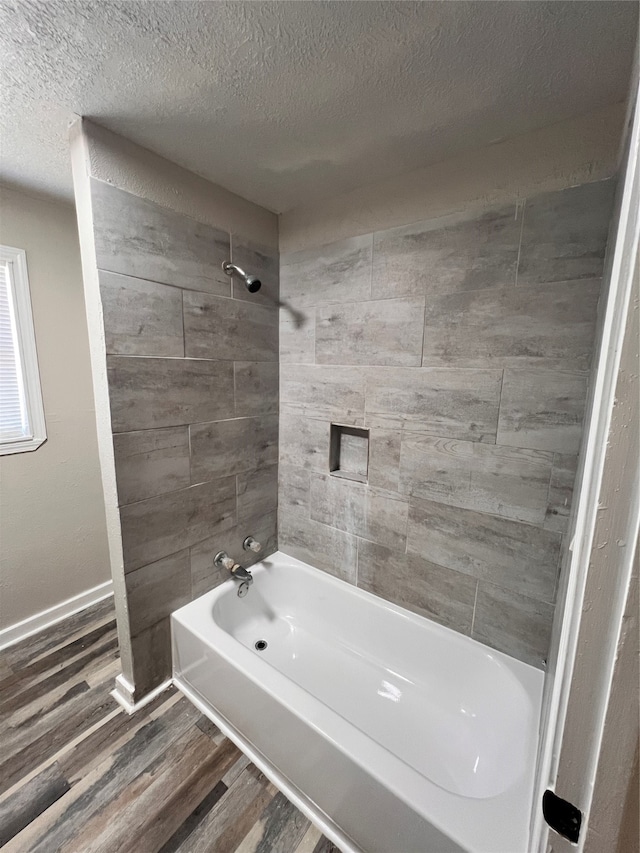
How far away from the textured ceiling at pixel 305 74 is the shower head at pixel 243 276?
41cm

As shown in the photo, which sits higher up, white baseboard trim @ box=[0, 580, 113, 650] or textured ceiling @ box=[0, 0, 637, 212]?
textured ceiling @ box=[0, 0, 637, 212]

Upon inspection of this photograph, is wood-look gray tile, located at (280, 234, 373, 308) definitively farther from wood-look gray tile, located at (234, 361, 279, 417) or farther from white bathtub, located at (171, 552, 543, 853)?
white bathtub, located at (171, 552, 543, 853)

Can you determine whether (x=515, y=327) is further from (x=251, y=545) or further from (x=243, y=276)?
(x=251, y=545)

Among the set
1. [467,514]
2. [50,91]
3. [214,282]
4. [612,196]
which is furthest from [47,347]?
[612,196]

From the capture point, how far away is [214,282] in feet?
5.40

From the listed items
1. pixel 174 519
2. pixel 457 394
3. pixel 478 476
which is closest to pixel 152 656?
pixel 174 519

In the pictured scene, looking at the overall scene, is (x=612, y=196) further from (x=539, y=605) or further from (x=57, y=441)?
(x=57, y=441)

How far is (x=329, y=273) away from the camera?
177 centimetres

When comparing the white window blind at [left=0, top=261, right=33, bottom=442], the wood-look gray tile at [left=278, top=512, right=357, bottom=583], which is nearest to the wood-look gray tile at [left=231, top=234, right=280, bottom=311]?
the white window blind at [left=0, top=261, right=33, bottom=442]

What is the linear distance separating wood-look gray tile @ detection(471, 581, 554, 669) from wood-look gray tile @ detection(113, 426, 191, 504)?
1.46 metres

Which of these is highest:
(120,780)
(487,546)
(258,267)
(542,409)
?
(258,267)

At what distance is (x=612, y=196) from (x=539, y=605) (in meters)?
1.50

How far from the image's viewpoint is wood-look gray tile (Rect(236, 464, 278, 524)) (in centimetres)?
194

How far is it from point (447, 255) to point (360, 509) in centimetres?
126
